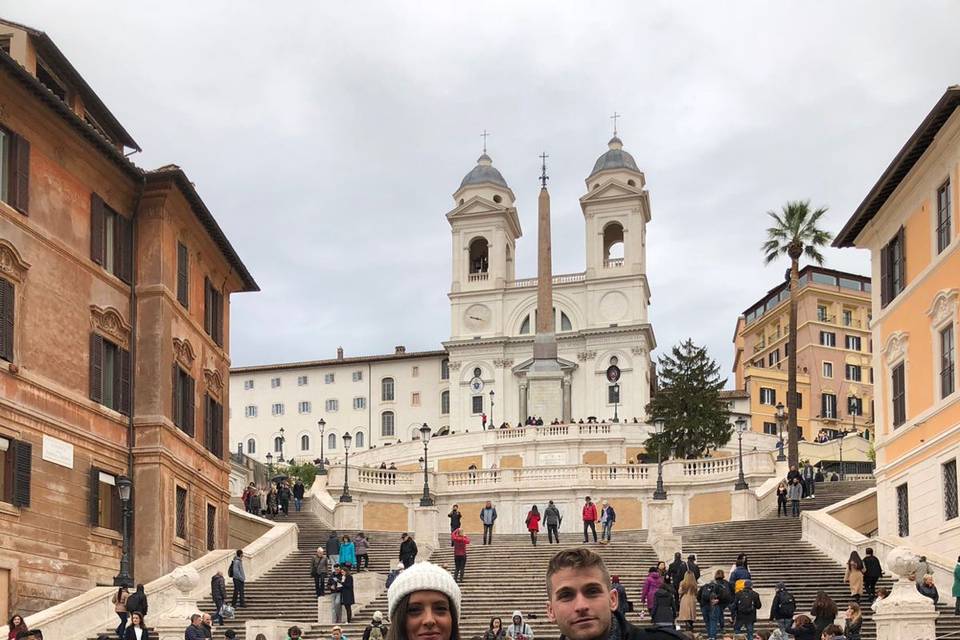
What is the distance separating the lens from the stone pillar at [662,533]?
39.5 meters

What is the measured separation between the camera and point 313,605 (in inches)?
1329

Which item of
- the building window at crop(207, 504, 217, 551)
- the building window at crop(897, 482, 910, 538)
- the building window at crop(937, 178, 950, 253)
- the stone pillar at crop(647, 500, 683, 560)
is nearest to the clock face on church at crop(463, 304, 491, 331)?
the stone pillar at crop(647, 500, 683, 560)

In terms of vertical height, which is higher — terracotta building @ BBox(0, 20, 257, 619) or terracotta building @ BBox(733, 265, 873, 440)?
terracotta building @ BBox(733, 265, 873, 440)

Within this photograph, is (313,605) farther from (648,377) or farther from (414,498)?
(648,377)

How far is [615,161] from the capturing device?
117m

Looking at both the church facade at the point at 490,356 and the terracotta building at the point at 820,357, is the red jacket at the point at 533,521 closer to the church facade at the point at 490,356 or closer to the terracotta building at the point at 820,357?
the church facade at the point at 490,356

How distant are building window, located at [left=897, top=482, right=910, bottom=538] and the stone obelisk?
211 ft

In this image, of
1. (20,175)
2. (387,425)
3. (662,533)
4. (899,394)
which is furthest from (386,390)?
(20,175)

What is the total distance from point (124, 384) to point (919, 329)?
708 inches

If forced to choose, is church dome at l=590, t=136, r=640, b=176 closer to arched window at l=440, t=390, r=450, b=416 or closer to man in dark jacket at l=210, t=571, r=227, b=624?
arched window at l=440, t=390, r=450, b=416

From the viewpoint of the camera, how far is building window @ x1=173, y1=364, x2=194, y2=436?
3609 centimetres

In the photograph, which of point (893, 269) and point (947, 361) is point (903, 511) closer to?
point (947, 361)

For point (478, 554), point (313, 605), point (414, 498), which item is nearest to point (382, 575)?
point (313, 605)

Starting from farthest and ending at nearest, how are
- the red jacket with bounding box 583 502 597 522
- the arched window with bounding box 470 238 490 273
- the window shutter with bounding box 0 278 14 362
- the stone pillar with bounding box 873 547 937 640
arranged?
the arched window with bounding box 470 238 490 273 < the red jacket with bounding box 583 502 597 522 < the window shutter with bounding box 0 278 14 362 < the stone pillar with bounding box 873 547 937 640
